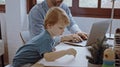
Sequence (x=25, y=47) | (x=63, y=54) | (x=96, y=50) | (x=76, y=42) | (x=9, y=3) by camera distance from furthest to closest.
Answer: (x=9, y=3) → (x=76, y=42) → (x=25, y=47) → (x=63, y=54) → (x=96, y=50)

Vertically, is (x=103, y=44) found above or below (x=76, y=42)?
above

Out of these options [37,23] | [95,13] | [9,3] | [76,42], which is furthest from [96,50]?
[9,3]

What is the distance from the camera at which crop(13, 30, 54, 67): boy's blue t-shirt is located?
1.51 metres

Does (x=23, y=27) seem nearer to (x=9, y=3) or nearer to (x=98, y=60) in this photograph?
(x=9, y=3)

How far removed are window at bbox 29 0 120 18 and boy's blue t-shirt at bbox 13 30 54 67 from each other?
5.49 ft

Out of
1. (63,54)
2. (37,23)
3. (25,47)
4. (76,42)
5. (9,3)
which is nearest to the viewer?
(63,54)

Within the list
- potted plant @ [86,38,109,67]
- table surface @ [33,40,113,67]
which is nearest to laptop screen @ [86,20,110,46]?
table surface @ [33,40,113,67]

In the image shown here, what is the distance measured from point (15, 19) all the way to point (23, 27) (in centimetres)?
17

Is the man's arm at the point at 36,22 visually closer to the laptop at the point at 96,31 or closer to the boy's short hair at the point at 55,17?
the laptop at the point at 96,31

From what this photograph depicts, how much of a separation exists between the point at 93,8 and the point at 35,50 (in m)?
1.79

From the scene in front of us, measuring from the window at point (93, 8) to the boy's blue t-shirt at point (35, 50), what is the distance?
5.49ft

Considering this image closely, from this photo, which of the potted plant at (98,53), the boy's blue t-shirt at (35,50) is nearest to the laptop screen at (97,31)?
the boy's blue t-shirt at (35,50)

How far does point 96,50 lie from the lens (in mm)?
1238

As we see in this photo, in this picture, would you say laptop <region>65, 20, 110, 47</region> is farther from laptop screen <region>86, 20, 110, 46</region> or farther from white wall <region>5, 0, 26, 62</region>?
white wall <region>5, 0, 26, 62</region>
